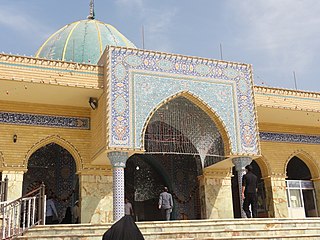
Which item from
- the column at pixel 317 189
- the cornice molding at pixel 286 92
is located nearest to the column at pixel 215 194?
the cornice molding at pixel 286 92

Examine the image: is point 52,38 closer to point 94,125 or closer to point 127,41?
point 127,41

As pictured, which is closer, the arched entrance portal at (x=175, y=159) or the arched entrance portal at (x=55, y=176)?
the arched entrance portal at (x=175, y=159)

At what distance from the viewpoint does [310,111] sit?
12.4m

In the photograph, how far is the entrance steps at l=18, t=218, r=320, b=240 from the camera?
7242 millimetres

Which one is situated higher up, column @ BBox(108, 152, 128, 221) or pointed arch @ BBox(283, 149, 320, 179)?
pointed arch @ BBox(283, 149, 320, 179)

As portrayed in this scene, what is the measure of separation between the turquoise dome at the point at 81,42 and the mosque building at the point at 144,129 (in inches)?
1.9

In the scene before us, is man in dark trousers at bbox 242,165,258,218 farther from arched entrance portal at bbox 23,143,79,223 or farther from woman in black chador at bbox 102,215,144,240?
woman in black chador at bbox 102,215,144,240

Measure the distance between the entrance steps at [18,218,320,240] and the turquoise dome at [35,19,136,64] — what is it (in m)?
7.19

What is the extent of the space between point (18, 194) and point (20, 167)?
25.7 inches

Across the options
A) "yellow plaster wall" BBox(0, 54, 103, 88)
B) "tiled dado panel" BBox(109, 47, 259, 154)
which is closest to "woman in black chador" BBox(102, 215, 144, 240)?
"tiled dado panel" BBox(109, 47, 259, 154)

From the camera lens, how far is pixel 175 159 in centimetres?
1423

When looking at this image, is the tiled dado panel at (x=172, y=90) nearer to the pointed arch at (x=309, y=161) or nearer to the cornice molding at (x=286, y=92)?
the cornice molding at (x=286, y=92)

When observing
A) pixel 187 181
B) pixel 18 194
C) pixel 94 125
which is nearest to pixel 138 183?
pixel 187 181

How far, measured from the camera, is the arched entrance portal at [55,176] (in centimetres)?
1302
